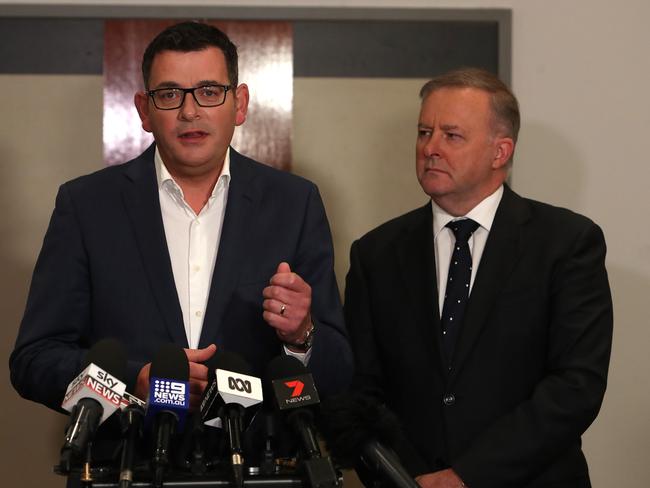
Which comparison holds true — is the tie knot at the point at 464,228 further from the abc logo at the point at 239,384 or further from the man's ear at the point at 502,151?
the abc logo at the point at 239,384

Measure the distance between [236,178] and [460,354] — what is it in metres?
0.82

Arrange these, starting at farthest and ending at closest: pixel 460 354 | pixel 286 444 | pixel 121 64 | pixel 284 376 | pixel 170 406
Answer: pixel 121 64, pixel 460 354, pixel 286 444, pixel 284 376, pixel 170 406

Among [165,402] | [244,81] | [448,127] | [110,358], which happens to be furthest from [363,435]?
[244,81]

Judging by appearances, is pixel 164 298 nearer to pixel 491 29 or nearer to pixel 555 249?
pixel 555 249

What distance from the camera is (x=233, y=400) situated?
66.7 inches

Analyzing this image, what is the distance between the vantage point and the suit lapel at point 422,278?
9.45 feet

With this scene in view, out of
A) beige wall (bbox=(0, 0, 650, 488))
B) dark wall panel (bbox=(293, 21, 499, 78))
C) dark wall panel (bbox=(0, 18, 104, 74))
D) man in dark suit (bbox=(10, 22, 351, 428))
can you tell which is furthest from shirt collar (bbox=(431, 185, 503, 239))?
dark wall panel (bbox=(0, 18, 104, 74))

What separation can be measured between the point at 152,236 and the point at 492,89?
1.23m

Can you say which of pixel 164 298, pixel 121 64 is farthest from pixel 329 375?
pixel 121 64

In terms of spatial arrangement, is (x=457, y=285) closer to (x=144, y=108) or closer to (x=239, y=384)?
(x=144, y=108)

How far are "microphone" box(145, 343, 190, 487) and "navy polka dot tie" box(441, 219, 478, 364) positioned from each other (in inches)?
50.0

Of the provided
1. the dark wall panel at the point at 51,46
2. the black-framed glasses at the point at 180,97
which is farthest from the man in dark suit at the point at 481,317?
the dark wall panel at the point at 51,46

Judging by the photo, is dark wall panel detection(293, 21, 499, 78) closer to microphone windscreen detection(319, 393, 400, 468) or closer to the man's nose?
the man's nose

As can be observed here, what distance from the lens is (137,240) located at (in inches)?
93.4
